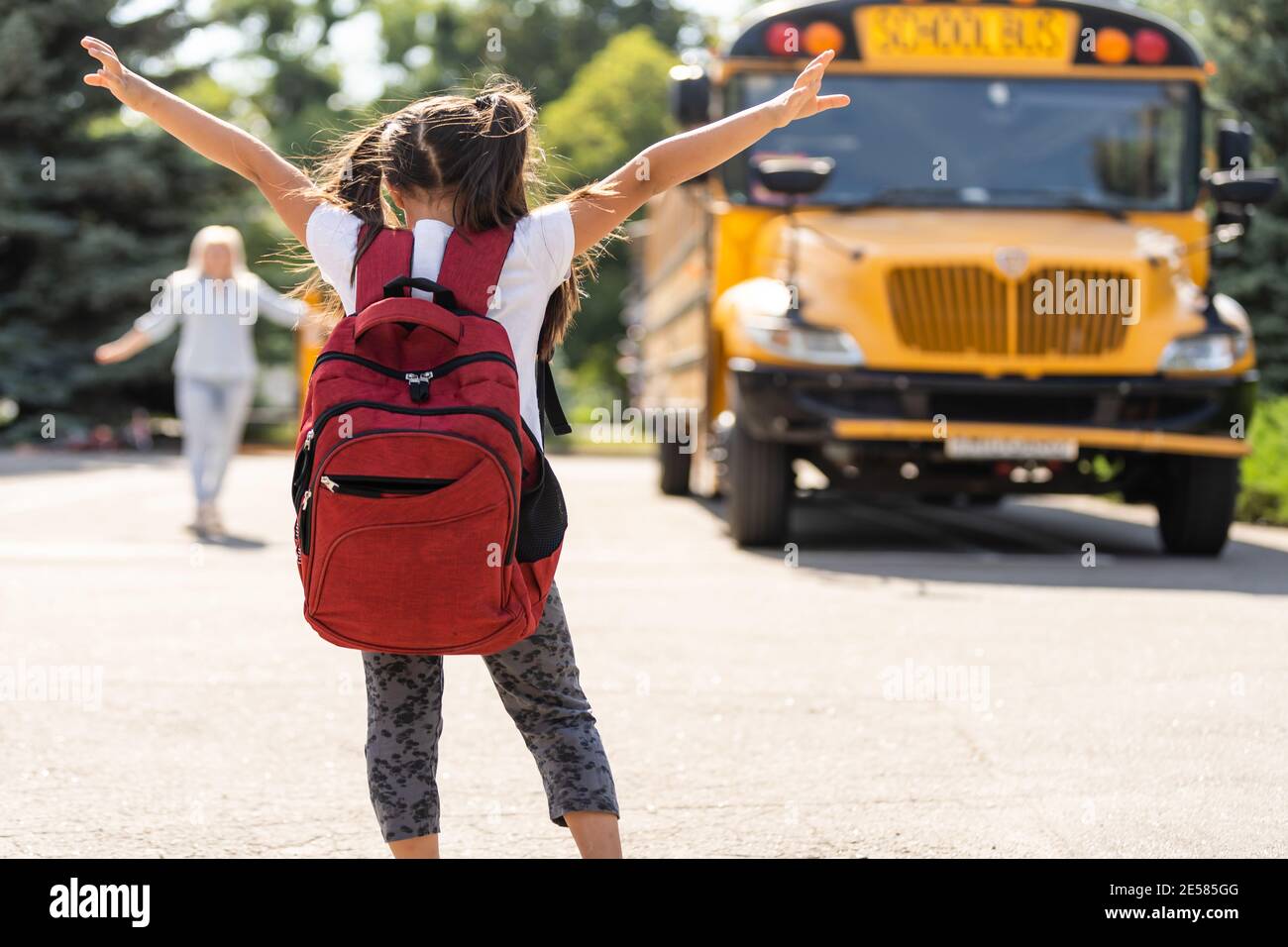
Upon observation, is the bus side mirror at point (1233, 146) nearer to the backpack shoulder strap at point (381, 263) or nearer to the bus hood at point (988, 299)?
the bus hood at point (988, 299)

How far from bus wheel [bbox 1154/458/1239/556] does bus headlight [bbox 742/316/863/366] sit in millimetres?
1960

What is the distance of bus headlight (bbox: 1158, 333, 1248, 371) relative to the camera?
9.17 m

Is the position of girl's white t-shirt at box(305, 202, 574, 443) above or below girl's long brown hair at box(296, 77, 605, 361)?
below

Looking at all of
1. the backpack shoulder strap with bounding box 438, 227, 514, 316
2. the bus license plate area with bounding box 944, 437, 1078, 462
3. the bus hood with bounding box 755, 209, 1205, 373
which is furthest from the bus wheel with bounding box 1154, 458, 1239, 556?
the backpack shoulder strap with bounding box 438, 227, 514, 316

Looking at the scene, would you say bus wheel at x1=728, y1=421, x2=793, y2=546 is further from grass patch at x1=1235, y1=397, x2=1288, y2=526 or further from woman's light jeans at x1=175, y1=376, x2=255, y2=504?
grass patch at x1=1235, y1=397, x2=1288, y2=526

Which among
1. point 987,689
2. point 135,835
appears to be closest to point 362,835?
point 135,835

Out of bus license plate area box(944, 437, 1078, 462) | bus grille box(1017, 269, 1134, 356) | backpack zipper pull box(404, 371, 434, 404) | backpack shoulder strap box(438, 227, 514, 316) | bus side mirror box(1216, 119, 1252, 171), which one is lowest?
bus license plate area box(944, 437, 1078, 462)

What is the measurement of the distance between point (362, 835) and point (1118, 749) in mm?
2028

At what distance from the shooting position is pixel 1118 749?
4.73 m

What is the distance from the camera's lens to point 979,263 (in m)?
9.02

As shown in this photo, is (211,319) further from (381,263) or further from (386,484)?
(386,484)

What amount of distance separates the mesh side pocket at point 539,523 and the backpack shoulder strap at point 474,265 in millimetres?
272

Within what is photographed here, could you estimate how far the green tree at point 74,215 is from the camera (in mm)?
23234
